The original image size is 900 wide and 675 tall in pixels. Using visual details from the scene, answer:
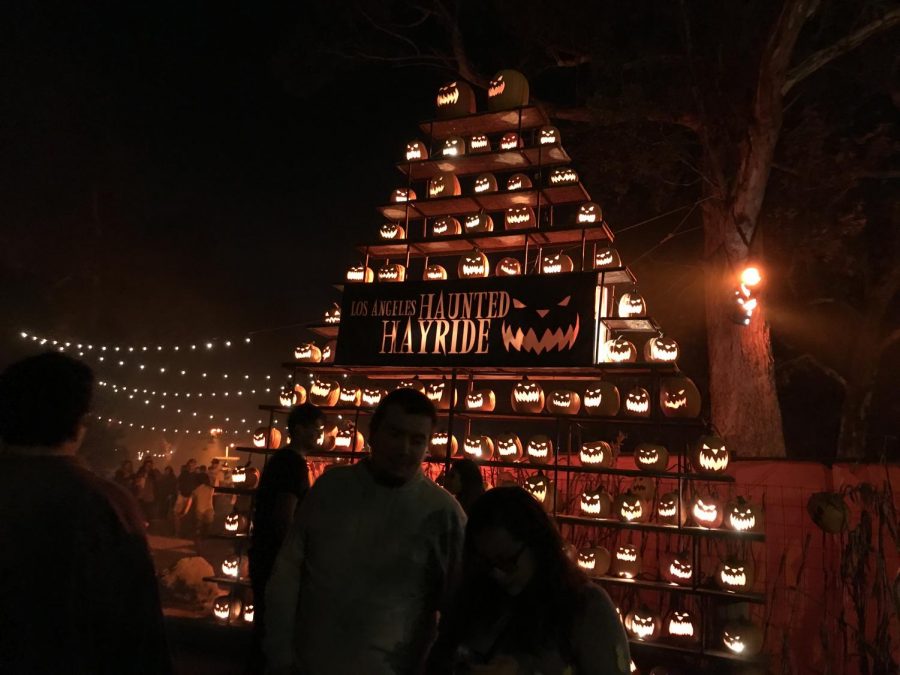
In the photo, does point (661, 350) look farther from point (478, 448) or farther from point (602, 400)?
point (478, 448)

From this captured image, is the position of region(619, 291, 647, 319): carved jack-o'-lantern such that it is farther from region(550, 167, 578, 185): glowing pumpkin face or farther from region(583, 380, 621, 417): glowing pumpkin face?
region(550, 167, 578, 185): glowing pumpkin face

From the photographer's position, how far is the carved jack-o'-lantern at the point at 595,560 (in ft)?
17.9

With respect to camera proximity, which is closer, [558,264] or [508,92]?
[558,264]

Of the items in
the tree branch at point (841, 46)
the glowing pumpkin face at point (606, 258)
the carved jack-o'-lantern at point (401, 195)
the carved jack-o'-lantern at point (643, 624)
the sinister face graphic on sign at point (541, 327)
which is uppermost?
the tree branch at point (841, 46)

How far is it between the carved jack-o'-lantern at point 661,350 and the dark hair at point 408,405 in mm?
3863

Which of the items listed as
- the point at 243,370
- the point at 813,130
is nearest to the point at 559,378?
the point at 813,130

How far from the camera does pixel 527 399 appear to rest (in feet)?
20.2

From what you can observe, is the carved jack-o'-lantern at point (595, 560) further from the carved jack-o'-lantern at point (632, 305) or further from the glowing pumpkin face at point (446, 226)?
the glowing pumpkin face at point (446, 226)

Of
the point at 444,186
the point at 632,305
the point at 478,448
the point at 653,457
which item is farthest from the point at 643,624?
the point at 444,186

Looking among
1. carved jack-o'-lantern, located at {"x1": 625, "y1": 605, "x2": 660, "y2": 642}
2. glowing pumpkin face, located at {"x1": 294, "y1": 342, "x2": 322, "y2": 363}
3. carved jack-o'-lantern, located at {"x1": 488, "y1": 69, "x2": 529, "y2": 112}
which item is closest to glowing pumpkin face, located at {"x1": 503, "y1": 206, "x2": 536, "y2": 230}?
carved jack-o'-lantern, located at {"x1": 488, "y1": 69, "x2": 529, "y2": 112}

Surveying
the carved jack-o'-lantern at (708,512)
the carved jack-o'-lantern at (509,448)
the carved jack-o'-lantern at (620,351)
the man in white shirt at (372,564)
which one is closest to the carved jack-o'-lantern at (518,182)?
the carved jack-o'-lantern at (620,351)

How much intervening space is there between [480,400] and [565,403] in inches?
37.2

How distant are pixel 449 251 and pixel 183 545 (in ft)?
23.0

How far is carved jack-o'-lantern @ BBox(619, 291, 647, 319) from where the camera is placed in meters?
5.96
